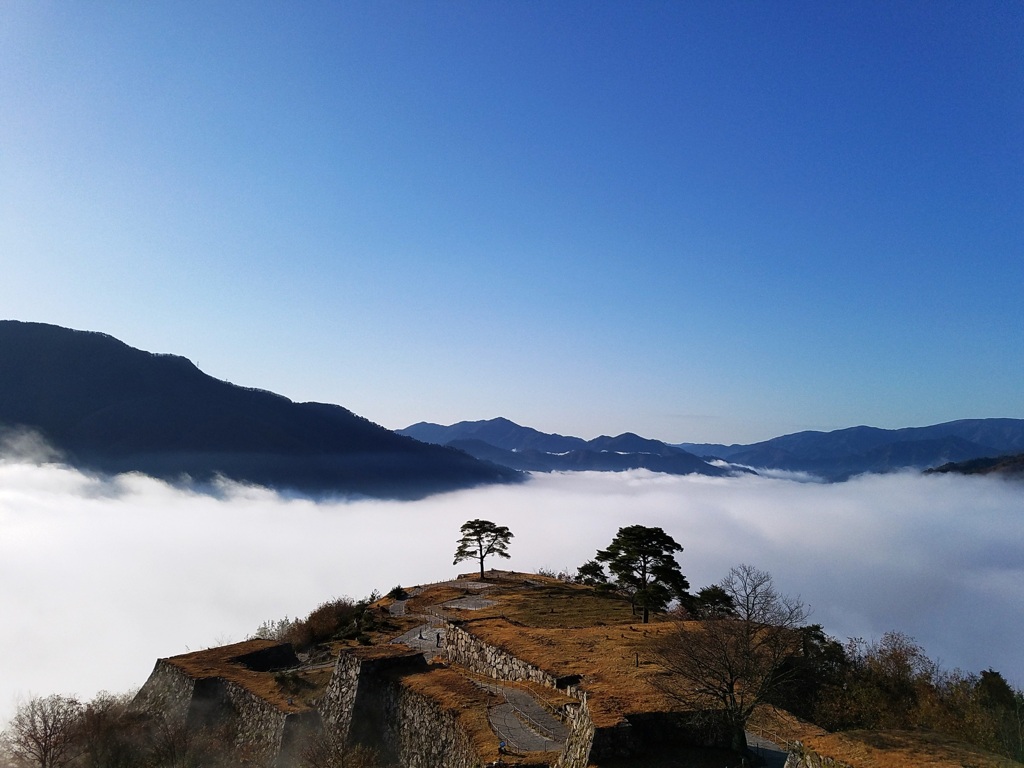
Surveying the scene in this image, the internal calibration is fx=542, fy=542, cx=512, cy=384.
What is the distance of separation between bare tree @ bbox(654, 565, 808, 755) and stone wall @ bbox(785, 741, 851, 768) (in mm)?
3610

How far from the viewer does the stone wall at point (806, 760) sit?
51.1 ft

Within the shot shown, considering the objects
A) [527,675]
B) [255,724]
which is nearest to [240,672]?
[255,724]

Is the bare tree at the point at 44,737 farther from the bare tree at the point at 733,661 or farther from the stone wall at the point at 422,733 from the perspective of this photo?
the bare tree at the point at 733,661

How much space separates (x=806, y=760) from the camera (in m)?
16.5

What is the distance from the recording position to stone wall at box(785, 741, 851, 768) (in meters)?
15.6

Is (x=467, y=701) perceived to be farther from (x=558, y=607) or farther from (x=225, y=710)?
(x=558, y=607)

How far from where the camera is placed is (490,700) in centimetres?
2788

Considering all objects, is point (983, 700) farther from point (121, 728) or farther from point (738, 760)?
point (121, 728)

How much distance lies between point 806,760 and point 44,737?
41.0 metres

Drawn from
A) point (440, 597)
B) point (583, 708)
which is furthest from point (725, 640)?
point (440, 597)

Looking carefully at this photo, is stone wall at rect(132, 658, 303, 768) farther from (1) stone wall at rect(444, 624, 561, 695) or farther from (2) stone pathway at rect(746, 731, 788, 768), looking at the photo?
(2) stone pathway at rect(746, 731, 788, 768)

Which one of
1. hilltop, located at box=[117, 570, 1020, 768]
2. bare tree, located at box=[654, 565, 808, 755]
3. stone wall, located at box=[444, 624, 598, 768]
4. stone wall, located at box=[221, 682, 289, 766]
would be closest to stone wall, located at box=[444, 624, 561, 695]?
stone wall, located at box=[444, 624, 598, 768]

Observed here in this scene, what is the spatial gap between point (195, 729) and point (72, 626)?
590ft

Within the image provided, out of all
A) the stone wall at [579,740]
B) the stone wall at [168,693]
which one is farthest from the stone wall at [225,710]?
the stone wall at [579,740]
